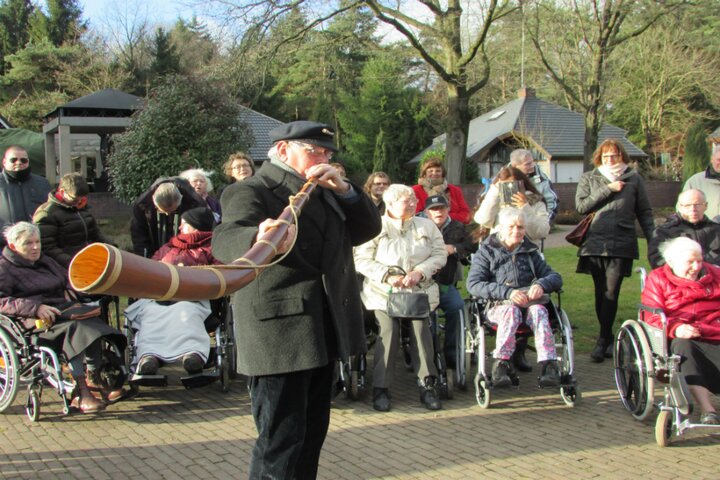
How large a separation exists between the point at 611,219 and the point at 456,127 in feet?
53.7

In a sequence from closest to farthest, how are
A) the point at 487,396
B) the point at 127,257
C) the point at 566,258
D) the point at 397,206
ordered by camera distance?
the point at 127,257 → the point at 487,396 → the point at 397,206 → the point at 566,258

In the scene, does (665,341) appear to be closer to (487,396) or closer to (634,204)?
(487,396)

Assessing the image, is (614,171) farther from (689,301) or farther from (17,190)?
(17,190)

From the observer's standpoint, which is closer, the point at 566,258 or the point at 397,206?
the point at 397,206

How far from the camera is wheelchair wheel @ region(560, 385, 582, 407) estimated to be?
19.0 ft

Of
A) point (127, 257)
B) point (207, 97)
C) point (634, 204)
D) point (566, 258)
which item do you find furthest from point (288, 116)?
point (127, 257)

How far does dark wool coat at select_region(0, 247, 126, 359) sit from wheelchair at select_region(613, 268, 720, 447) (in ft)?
13.1

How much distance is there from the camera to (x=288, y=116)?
157ft

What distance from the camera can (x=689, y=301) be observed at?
5.36 metres

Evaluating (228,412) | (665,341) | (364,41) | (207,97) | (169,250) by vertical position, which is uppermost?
(364,41)

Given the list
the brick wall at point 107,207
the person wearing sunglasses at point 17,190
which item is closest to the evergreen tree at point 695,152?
the brick wall at point 107,207

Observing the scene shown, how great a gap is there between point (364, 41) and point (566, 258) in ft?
37.2

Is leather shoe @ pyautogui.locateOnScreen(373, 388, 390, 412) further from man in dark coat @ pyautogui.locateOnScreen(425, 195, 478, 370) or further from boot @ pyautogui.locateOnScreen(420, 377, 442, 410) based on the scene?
man in dark coat @ pyautogui.locateOnScreen(425, 195, 478, 370)

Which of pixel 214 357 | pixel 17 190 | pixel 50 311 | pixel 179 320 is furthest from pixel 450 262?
pixel 17 190
